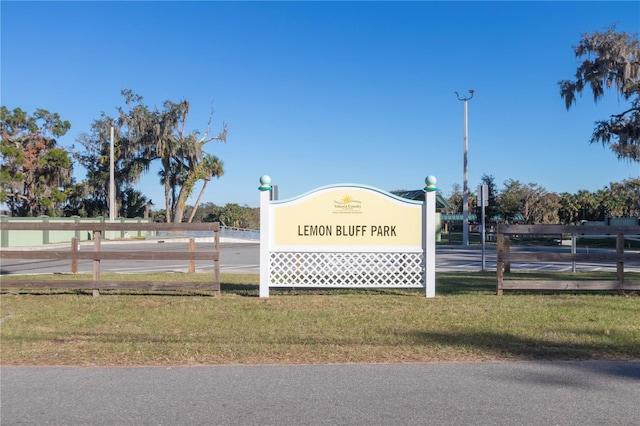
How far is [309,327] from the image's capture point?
7301mm

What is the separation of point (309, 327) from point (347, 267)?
2821 mm

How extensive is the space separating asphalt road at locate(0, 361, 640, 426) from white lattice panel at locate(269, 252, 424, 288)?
436 cm

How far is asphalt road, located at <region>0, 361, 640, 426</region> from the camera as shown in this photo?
422 centimetres

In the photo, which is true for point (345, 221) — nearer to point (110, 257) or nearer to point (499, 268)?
point (499, 268)

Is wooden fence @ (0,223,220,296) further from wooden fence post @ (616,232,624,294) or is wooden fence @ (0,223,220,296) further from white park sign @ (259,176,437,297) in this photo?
wooden fence post @ (616,232,624,294)

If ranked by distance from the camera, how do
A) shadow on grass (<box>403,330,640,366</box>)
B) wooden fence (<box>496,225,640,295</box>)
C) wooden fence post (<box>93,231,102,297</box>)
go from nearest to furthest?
shadow on grass (<box>403,330,640,366</box>) → wooden fence post (<box>93,231,102,297</box>) → wooden fence (<box>496,225,640,295</box>)

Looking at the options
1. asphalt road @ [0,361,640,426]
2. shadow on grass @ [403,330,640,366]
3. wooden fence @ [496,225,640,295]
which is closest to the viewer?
asphalt road @ [0,361,640,426]

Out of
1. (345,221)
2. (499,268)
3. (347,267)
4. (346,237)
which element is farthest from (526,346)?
(345,221)

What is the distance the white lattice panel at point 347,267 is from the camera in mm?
9938

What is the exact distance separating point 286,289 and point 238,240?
31.5 meters

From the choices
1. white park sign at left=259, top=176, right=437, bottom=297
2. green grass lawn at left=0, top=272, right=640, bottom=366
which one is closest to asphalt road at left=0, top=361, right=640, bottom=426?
green grass lawn at left=0, top=272, right=640, bottom=366

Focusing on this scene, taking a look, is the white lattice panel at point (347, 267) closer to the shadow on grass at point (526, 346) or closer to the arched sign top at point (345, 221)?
the arched sign top at point (345, 221)

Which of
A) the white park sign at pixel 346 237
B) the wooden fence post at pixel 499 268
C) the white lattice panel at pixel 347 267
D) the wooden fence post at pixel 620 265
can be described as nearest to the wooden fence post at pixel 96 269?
the white park sign at pixel 346 237

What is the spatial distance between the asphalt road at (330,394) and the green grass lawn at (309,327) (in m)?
0.40
